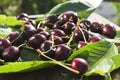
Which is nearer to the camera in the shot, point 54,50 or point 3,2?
point 54,50

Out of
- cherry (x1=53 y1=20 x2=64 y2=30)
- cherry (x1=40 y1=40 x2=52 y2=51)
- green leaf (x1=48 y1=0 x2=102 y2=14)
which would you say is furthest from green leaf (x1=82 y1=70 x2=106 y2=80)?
green leaf (x1=48 y1=0 x2=102 y2=14)

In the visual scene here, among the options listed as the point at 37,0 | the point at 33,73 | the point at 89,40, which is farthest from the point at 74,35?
the point at 37,0

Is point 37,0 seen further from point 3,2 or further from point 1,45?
point 1,45

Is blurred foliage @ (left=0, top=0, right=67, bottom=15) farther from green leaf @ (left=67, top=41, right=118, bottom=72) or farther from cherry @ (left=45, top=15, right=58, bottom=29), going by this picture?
green leaf @ (left=67, top=41, right=118, bottom=72)

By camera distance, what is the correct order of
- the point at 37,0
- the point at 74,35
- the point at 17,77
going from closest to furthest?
the point at 17,77, the point at 74,35, the point at 37,0

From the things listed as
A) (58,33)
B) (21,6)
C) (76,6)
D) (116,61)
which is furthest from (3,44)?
(21,6)

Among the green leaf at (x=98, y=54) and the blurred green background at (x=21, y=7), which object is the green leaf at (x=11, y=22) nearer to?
the green leaf at (x=98, y=54)

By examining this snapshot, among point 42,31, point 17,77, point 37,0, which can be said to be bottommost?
point 17,77
